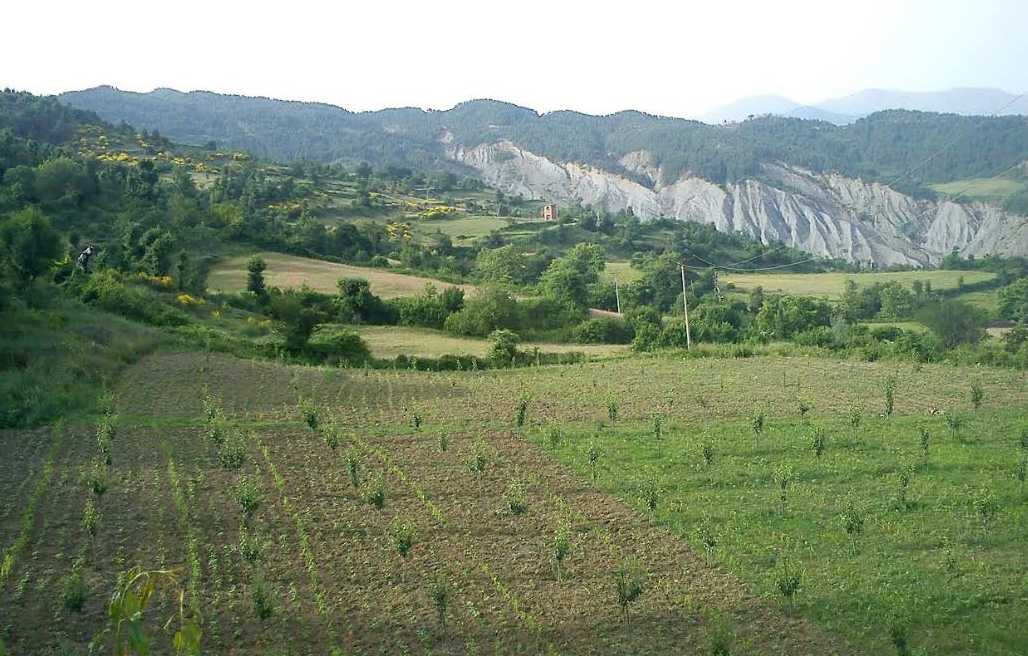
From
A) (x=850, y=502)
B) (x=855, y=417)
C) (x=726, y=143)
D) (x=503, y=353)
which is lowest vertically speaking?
(x=503, y=353)

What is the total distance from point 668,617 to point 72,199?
165ft

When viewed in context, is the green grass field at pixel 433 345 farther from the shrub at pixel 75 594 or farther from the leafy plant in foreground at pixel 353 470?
the shrub at pixel 75 594

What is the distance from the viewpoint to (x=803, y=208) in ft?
439

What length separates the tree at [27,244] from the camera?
28906mm

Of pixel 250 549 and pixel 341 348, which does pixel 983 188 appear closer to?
pixel 341 348

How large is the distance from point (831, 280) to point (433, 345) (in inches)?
1808

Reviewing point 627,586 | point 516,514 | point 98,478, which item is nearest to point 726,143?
point 516,514

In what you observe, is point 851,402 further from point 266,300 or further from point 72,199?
point 72,199

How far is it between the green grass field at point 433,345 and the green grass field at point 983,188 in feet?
327

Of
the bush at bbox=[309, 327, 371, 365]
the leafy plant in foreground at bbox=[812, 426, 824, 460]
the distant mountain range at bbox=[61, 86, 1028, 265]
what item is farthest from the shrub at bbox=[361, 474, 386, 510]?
the distant mountain range at bbox=[61, 86, 1028, 265]

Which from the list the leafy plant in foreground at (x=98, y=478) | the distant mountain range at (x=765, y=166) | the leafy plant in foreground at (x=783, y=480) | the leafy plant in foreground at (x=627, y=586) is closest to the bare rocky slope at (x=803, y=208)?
the distant mountain range at (x=765, y=166)

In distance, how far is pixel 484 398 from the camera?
24.5 metres

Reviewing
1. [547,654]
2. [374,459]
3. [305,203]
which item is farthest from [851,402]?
[305,203]

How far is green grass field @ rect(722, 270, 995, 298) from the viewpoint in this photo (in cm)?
6475
